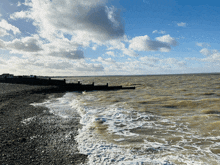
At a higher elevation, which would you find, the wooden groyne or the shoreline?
the wooden groyne

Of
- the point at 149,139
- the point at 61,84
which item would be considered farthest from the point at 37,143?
the point at 61,84

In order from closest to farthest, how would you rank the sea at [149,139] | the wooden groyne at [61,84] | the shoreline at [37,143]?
the shoreline at [37,143] < the sea at [149,139] < the wooden groyne at [61,84]

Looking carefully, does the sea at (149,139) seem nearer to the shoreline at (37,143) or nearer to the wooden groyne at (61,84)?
the shoreline at (37,143)

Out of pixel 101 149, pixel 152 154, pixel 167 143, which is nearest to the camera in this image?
pixel 152 154

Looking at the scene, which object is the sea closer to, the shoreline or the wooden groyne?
the shoreline

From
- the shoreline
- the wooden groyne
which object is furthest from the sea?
the wooden groyne

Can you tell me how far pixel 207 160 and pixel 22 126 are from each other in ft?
25.7

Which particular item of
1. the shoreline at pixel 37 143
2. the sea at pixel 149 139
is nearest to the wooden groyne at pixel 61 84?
the sea at pixel 149 139

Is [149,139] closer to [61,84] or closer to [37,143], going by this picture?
[37,143]

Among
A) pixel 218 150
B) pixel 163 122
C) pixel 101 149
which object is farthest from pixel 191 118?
pixel 101 149

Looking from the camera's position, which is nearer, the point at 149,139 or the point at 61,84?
the point at 149,139

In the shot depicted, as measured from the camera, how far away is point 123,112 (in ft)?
33.9

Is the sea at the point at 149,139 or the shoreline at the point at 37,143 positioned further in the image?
the sea at the point at 149,139

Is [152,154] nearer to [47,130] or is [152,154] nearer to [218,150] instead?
[218,150]
